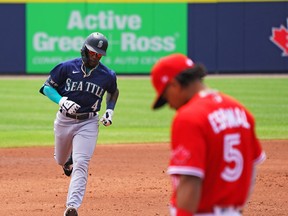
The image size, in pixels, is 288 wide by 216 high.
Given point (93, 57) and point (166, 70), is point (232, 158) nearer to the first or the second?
point (166, 70)

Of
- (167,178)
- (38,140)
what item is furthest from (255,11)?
(167,178)

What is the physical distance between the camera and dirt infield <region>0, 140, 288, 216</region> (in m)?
9.03

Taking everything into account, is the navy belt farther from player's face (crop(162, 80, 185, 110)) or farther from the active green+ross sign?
the active green+ross sign

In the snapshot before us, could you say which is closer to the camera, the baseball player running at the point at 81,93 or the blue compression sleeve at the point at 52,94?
the baseball player running at the point at 81,93

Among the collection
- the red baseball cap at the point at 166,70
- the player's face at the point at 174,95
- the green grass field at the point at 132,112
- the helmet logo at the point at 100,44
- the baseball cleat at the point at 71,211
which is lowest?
the green grass field at the point at 132,112

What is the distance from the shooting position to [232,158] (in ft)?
13.3

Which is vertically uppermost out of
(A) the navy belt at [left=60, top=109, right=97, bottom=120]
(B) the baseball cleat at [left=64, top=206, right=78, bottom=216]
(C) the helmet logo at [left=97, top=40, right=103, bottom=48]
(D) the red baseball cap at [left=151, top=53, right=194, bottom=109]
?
(D) the red baseball cap at [left=151, top=53, right=194, bottom=109]

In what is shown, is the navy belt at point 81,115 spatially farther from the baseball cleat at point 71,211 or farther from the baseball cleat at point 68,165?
the baseball cleat at point 71,211

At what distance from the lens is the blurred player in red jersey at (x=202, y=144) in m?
3.90

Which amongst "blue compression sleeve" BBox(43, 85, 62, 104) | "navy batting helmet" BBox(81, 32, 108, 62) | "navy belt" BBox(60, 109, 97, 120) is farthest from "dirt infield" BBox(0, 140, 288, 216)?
"navy batting helmet" BBox(81, 32, 108, 62)

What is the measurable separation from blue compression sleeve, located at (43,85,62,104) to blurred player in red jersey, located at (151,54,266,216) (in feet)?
15.0

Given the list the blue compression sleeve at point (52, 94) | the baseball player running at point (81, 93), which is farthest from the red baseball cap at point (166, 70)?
the blue compression sleeve at point (52, 94)

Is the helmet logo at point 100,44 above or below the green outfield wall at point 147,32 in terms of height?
above

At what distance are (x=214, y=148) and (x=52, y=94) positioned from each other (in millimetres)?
4857
